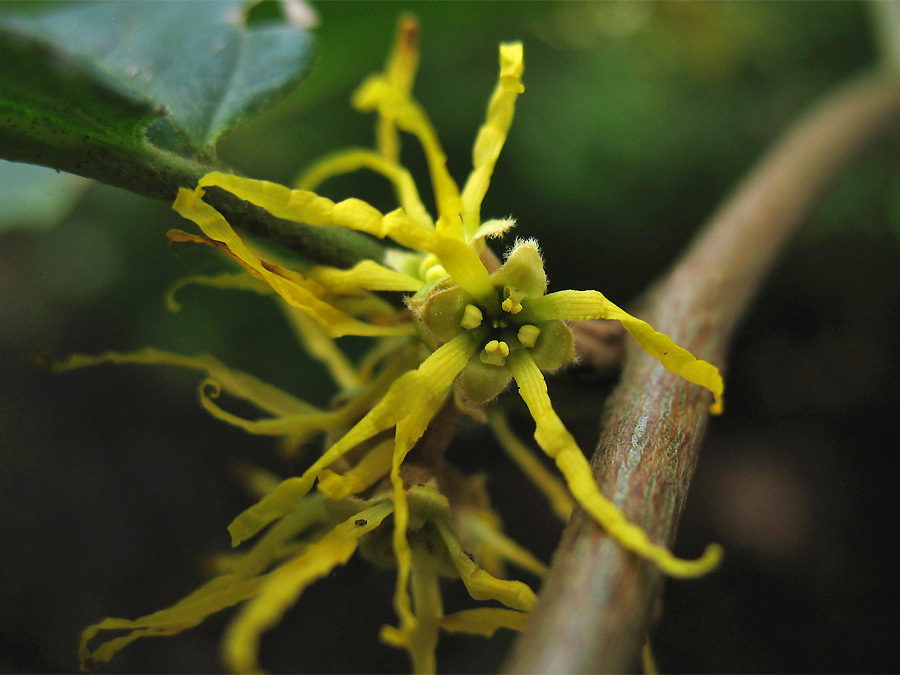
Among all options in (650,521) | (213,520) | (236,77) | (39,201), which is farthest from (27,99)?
(213,520)

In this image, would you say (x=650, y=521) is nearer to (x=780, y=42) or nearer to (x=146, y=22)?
(x=146, y=22)

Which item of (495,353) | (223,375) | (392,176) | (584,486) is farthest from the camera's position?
(392,176)

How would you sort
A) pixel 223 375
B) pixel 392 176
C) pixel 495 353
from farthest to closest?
1. pixel 392 176
2. pixel 223 375
3. pixel 495 353

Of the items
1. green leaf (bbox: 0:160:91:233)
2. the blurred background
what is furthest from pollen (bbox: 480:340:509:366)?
the blurred background

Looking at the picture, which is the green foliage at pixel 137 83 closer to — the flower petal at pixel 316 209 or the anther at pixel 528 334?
the flower petal at pixel 316 209

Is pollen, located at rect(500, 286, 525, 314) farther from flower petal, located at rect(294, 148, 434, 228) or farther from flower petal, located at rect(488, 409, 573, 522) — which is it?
flower petal, located at rect(488, 409, 573, 522)

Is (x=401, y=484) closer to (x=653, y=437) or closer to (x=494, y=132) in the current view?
(x=653, y=437)

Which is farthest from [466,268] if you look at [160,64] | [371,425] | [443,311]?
[160,64]
